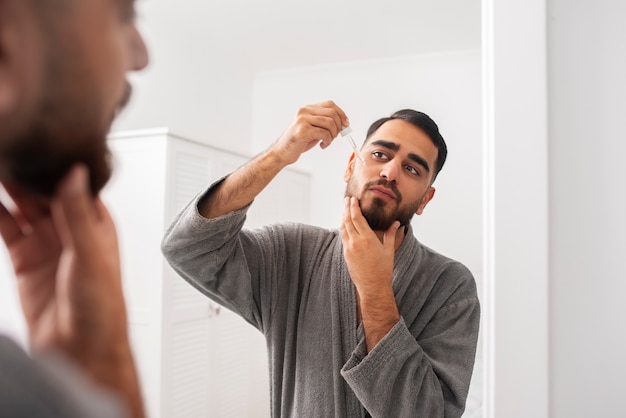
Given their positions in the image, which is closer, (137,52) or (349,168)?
(137,52)

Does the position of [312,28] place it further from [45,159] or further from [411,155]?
[45,159]

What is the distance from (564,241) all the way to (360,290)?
10.5 inches

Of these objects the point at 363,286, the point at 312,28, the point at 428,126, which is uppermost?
the point at 312,28

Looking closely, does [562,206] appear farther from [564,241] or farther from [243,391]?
[243,391]

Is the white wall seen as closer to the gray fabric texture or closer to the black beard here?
the gray fabric texture

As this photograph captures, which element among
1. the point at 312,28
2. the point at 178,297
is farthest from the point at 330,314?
the point at 178,297

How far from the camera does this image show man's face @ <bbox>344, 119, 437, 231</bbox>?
0.64 metres

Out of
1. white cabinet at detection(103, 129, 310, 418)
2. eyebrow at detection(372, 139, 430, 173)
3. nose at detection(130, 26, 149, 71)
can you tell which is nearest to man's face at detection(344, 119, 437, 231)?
eyebrow at detection(372, 139, 430, 173)

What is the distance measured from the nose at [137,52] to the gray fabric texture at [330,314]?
1.38ft

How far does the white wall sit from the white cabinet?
360mm

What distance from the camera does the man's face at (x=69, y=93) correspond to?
0.18m

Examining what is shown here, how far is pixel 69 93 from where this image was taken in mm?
193

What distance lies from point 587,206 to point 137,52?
590mm

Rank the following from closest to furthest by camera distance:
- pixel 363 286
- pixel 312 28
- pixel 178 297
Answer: pixel 363 286
pixel 312 28
pixel 178 297
